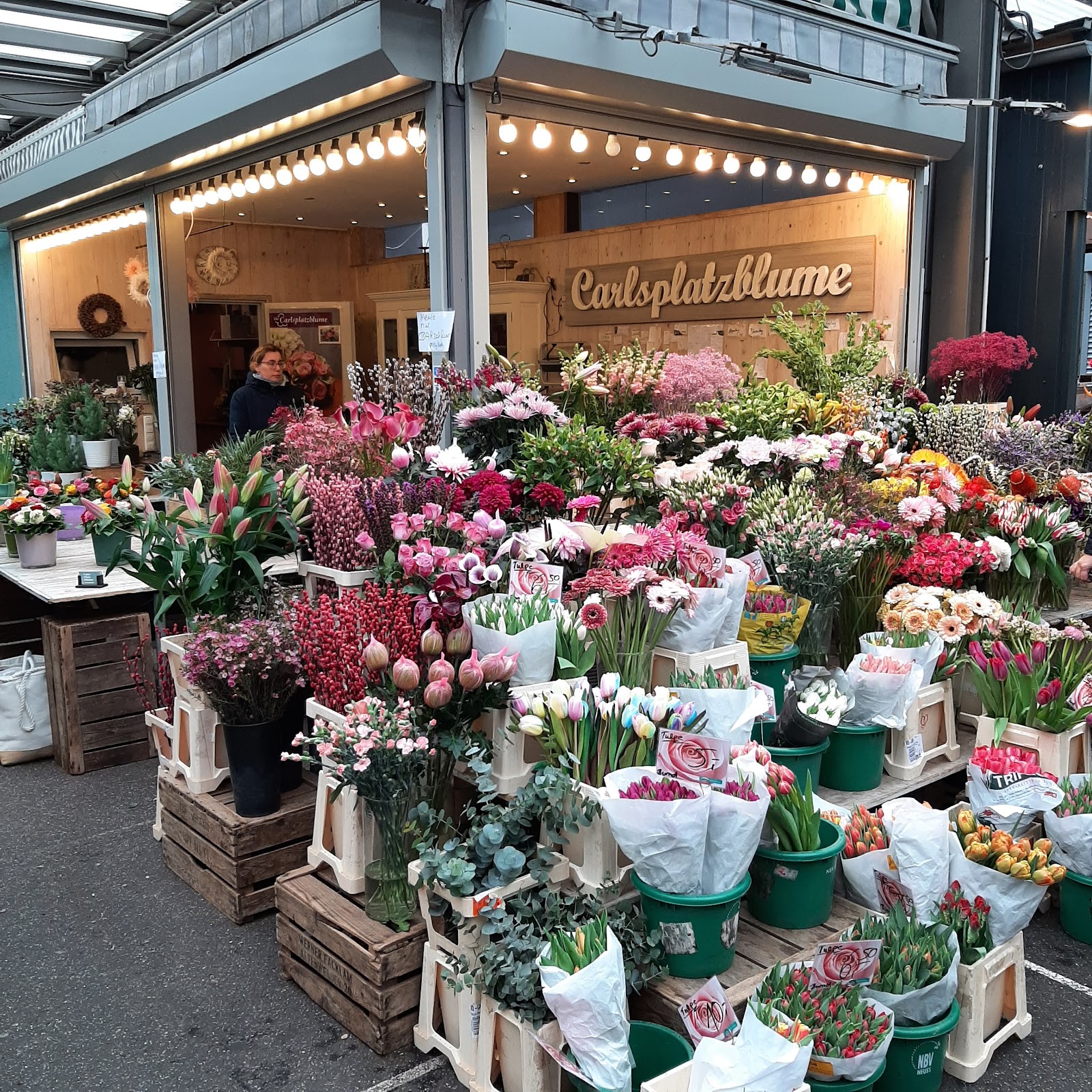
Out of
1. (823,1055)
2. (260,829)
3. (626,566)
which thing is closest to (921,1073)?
(823,1055)

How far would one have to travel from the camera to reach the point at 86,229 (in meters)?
9.33

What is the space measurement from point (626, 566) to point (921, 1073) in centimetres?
141

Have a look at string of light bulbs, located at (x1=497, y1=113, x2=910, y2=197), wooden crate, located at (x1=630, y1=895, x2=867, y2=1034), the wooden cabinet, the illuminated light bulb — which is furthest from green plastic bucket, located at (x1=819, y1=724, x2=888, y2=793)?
the wooden cabinet

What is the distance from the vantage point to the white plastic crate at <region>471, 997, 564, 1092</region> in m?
2.08

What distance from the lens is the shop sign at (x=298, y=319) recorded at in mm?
10734

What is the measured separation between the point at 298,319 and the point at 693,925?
960 cm

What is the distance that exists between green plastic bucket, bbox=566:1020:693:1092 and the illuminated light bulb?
4.29 meters

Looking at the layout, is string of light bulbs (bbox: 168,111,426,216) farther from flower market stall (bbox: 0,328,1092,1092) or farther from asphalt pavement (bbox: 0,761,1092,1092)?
asphalt pavement (bbox: 0,761,1092,1092)

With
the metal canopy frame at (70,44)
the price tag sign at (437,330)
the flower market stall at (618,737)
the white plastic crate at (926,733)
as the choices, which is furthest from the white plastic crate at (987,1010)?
the metal canopy frame at (70,44)

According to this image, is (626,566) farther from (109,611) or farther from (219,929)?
(109,611)

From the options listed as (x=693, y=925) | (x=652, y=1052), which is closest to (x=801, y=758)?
(x=693, y=925)

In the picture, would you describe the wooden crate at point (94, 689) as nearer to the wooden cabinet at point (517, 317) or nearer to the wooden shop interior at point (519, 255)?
the wooden shop interior at point (519, 255)

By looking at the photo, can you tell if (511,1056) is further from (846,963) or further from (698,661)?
(698,661)

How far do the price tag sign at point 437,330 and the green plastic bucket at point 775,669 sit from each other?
2.35m
